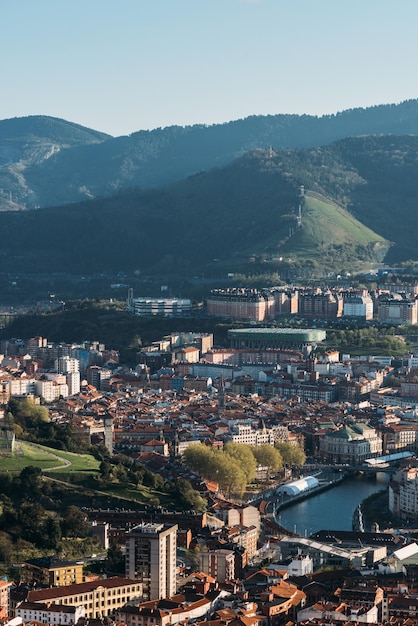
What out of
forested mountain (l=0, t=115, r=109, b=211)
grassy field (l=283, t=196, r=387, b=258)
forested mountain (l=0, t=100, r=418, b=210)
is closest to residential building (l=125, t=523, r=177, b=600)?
grassy field (l=283, t=196, r=387, b=258)

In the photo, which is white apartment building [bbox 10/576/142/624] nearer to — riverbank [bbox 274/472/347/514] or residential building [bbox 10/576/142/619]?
residential building [bbox 10/576/142/619]

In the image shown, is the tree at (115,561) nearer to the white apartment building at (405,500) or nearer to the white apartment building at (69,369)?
the white apartment building at (405,500)

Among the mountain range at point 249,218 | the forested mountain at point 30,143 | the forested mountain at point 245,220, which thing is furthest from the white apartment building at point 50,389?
the forested mountain at point 30,143

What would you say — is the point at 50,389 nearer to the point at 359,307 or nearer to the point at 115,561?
the point at 359,307

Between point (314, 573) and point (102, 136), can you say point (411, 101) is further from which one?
point (314, 573)

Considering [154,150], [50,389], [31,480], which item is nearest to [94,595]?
[31,480]
